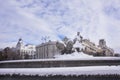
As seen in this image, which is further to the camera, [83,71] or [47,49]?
[47,49]

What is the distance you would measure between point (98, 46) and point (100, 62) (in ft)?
155

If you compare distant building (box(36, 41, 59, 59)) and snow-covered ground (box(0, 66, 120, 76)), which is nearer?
snow-covered ground (box(0, 66, 120, 76))

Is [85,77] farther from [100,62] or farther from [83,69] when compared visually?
[100,62]

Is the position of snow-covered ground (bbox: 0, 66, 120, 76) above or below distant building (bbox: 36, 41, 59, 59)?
below

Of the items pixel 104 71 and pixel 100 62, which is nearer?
pixel 104 71

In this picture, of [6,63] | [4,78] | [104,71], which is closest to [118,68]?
[104,71]

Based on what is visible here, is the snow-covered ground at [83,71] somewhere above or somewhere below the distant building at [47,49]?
below

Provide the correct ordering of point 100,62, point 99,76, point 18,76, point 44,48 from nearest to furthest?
point 99,76 < point 18,76 < point 100,62 < point 44,48

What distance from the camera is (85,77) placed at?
21.9 ft

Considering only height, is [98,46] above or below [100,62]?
above

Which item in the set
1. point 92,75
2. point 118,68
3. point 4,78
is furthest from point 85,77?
point 4,78

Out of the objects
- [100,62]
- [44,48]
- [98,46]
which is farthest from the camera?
[44,48]

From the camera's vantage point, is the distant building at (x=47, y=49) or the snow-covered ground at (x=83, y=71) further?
the distant building at (x=47, y=49)

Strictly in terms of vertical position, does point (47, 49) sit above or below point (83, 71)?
above
